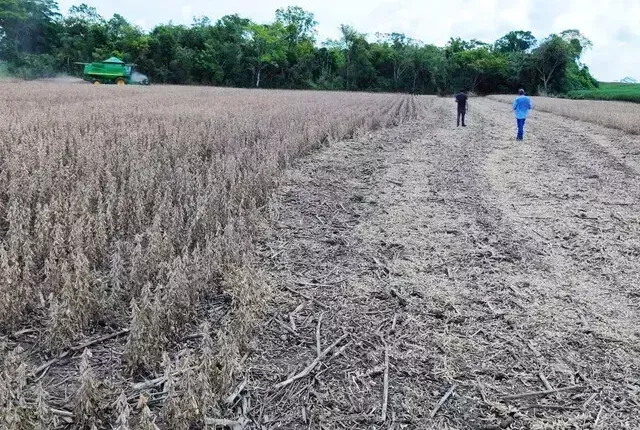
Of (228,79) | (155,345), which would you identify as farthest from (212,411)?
(228,79)

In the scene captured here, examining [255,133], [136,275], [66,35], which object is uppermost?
[66,35]

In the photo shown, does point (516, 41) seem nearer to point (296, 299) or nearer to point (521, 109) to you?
point (521, 109)

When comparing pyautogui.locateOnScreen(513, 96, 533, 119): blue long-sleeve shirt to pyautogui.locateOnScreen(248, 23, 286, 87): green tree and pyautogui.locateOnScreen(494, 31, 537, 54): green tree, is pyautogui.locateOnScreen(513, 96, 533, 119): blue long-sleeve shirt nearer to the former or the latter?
pyautogui.locateOnScreen(248, 23, 286, 87): green tree

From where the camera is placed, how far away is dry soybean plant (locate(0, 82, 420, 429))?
2426mm

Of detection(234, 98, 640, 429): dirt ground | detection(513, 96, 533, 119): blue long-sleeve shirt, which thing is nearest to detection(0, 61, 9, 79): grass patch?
detection(513, 96, 533, 119): blue long-sleeve shirt

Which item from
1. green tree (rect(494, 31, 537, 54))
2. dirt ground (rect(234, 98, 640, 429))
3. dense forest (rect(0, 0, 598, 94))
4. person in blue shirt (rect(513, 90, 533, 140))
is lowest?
dirt ground (rect(234, 98, 640, 429))

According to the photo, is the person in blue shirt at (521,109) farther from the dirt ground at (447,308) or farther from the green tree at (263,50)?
the green tree at (263,50)

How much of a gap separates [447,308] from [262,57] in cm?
6490

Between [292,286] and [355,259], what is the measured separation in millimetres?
909

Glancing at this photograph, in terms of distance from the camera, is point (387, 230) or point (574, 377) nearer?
point (574, 377)

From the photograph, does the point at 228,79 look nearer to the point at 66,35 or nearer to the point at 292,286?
the point at 66,35

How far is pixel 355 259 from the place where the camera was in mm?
4879

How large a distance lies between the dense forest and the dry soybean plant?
56890 mm

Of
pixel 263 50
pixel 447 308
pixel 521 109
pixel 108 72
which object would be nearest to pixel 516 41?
pixel 263 50
